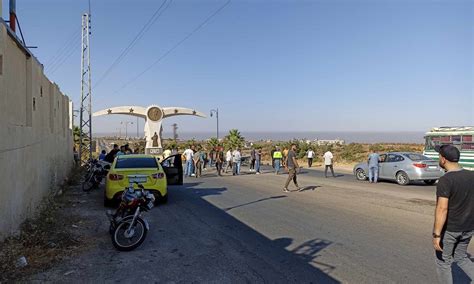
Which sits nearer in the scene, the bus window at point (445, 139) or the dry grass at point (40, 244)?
the dry grass at point (40, 244)

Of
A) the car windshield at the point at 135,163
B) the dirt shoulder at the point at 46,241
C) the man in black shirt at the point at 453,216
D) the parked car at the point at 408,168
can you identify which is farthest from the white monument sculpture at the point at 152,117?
the man in black shirt at the point at 453,216

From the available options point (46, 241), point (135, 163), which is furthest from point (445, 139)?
point (46, 241)

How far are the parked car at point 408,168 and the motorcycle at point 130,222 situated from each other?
43.9ft

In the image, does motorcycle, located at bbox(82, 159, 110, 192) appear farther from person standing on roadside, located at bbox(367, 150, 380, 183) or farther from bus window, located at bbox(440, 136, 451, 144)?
bus window, located at bbox(440, 136, 451, 144)

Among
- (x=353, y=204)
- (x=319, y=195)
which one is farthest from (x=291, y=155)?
(x=353, y=204)

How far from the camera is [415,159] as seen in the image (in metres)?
18.6

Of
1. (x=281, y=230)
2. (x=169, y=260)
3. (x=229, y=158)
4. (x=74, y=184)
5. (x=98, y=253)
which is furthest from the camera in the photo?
(x=229, y=158)

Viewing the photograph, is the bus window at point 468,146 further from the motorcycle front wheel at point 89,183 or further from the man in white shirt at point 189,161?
the motorcycle front wheel at point 89,183

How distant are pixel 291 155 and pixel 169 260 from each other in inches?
392

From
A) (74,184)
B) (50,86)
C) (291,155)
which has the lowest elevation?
(74,184)

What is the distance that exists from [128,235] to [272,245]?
7.94 feet

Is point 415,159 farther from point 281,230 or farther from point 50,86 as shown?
point 50,86

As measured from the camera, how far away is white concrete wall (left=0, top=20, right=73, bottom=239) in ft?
23.4

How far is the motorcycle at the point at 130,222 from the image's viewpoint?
7.35m
